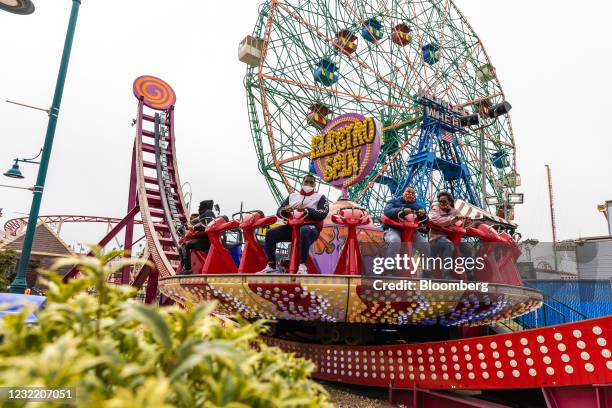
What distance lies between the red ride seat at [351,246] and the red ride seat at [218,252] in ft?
5.31

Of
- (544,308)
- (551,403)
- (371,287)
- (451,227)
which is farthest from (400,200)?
(544,308)

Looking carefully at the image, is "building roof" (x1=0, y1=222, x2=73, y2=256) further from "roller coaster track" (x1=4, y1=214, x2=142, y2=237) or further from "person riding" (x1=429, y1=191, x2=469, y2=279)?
"person riding" (x1=429, y1=191, x2=469, y2=279)

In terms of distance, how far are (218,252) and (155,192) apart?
808cm

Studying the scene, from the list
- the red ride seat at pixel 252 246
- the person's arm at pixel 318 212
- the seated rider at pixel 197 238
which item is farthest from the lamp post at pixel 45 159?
the person's arm at pixel 318 212

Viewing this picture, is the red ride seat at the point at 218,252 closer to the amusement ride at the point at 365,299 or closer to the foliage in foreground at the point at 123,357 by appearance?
the amusement ride at the point at 365,299

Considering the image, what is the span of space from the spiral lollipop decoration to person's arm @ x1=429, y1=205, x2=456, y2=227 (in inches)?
479

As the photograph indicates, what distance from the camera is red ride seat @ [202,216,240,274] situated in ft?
19.0

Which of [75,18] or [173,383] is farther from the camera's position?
[75,18]

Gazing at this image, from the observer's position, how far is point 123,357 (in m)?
1.13

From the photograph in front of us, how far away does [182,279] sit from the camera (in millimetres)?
5965

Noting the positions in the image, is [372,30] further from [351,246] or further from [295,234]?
[351,246]

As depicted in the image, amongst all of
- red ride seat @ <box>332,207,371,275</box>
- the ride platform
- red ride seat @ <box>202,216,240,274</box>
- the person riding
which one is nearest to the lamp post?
red ride seat @ <box>202,216,240,274</box>

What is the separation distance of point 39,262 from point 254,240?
26.0 meters

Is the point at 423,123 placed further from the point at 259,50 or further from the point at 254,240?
the point at 254,240
